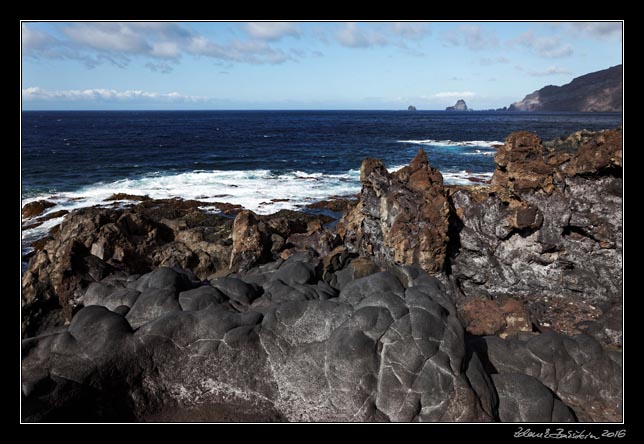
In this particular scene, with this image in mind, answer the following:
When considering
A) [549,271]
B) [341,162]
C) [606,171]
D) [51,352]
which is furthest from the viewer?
[341,162]

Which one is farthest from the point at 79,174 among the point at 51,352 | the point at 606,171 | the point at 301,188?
the point at 606,171

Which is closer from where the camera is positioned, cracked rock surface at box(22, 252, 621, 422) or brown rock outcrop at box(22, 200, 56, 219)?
cracked rock surface at box(22, 252, 621, 422)

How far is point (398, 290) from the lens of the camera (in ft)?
29.3

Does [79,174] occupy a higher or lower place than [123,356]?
higher

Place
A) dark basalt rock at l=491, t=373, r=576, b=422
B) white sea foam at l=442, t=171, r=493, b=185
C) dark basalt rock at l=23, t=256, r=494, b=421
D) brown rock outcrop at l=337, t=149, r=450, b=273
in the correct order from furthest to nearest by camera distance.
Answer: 1. white sea foam at l=442, t=171, r=493, b=185
2. brown rock outcrop at l=337, t=149, r=450, b=273
3. dark basalt rock at l=491, t=373, r=576, b=422
4. dark basalt rock at l=23, t=256, r=494, b=421

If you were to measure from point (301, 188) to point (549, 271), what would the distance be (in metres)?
25.3

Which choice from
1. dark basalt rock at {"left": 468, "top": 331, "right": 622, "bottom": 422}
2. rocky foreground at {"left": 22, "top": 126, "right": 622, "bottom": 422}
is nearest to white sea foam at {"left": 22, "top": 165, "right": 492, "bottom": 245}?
rocky foreground at {"left": 22, "top": 126, "right": 622, "bottom": 422}

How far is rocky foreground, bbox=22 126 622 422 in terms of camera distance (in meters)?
7.17

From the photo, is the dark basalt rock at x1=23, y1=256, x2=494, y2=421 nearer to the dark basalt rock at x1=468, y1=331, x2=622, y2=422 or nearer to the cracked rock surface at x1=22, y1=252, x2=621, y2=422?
the cracked rock surface at x1=22, y1=252, x2=621, y2=422

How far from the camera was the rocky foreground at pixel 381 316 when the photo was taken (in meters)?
→ 7.17

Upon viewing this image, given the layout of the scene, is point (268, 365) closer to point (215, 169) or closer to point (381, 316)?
point (381, 316)

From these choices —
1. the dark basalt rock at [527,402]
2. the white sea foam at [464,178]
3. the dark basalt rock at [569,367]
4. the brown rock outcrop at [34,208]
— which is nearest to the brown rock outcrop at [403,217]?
the dark basalt rock at [569,367]

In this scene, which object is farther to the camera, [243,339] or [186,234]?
[186,234]

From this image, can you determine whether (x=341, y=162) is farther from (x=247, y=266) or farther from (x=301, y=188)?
(x=247, y=266)
